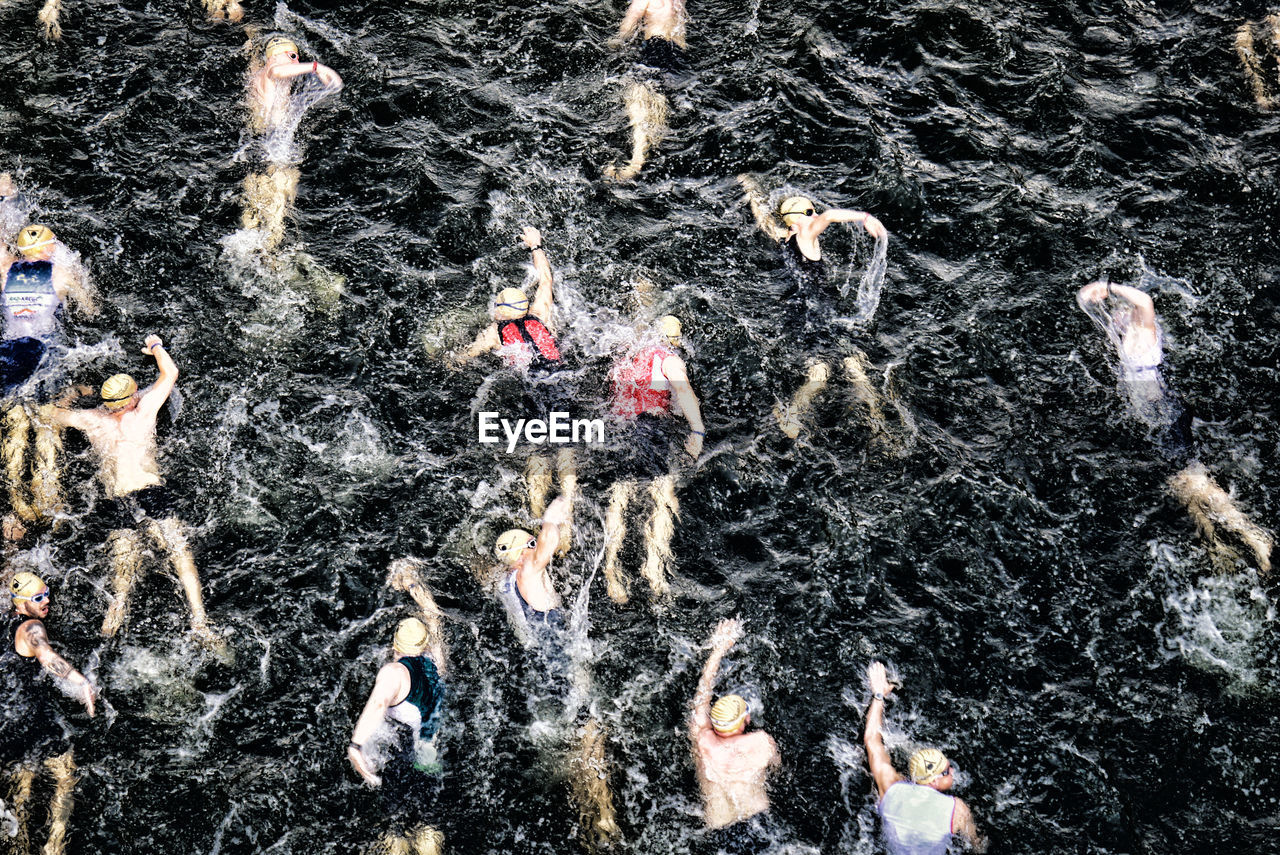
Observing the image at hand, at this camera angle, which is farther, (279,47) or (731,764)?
(279,47)

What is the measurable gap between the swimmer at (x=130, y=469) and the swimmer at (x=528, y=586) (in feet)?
9.09

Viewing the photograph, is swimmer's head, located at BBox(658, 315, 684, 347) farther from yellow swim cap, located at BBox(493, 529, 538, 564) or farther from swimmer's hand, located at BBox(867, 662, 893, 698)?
swimmer's hand, located at BBox(867, 662, 893, 698)

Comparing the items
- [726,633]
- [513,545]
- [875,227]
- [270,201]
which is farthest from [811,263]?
[270,201]

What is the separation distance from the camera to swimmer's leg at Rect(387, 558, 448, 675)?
8234 mm

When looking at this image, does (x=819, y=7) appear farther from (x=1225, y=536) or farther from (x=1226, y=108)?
(x=1225, y=536)

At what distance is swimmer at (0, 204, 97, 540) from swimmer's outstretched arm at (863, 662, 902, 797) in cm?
722

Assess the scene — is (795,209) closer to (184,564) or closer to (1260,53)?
(1260,53)

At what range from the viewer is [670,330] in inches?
379

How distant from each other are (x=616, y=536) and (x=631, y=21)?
23.9 feet

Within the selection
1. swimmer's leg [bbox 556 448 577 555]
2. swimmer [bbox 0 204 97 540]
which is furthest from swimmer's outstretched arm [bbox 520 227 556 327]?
swimmer [bbox 0 204 97 540]

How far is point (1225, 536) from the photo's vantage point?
8.34 metres

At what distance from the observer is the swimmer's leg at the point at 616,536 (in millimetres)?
8617

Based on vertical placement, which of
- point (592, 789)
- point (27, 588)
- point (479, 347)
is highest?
point (479, 347)

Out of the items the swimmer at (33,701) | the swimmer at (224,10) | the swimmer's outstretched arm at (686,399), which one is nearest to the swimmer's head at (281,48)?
the swimmer at (224,10)
